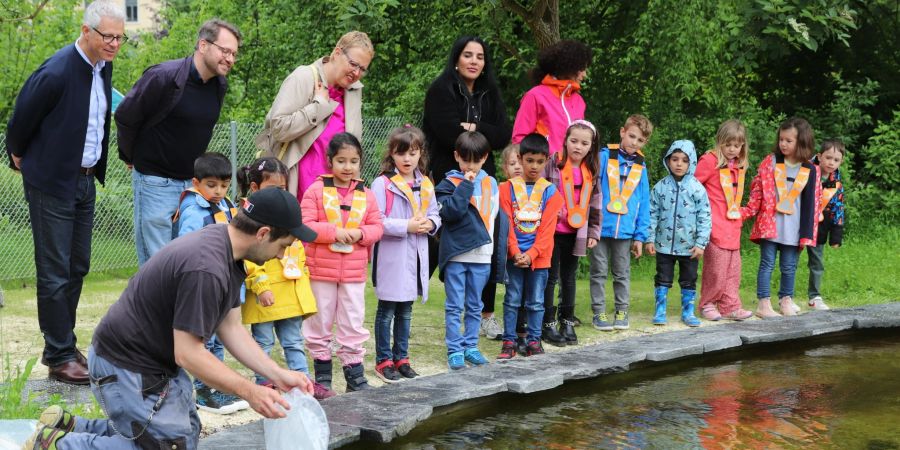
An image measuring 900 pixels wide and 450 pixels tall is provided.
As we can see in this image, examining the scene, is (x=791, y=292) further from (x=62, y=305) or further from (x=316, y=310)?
(x=62, y=305)

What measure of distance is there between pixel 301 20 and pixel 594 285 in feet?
22.8

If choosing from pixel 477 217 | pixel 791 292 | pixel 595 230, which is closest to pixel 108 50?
pixel 477 217

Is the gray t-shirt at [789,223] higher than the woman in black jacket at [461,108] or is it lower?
lower

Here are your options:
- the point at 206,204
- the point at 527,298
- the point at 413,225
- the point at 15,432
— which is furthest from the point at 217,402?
the point at 527,298

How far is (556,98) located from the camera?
24.7ft

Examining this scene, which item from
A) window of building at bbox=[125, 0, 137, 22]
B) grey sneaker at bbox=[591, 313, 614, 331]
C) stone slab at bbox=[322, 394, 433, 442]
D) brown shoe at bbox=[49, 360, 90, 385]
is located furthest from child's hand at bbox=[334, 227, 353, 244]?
window of building at bbox=[125, 0, 137, 22]

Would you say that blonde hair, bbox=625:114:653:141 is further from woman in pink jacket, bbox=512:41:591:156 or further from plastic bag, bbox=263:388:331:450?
plastic bag, bbox=263:388:331:450

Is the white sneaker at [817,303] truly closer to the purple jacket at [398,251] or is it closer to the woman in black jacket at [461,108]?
the woman in black jacket at [461,108]

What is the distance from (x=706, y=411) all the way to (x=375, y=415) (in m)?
1.86

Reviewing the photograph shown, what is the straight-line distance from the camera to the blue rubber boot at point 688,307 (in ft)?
26.1

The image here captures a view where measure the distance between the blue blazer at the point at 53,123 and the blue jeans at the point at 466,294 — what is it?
7.44 feet

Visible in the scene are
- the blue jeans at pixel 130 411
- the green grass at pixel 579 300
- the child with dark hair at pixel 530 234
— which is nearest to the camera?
the blue jeans at pixel 130 411

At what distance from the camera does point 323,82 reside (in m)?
6.18

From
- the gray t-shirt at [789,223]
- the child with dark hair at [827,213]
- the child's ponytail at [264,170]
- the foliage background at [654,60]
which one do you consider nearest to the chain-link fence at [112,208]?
the foliage background at [654,60]
